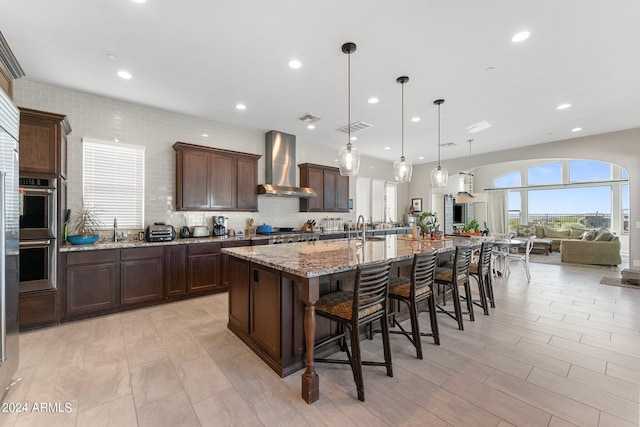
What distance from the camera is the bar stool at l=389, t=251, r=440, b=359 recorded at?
251 cm

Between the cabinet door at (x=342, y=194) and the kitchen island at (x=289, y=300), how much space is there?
4113 millimetres

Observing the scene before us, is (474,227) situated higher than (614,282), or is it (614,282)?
(474,227)

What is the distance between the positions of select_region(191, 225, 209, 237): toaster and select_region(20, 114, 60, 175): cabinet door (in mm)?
1878

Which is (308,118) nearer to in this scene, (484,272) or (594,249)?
(484,272)

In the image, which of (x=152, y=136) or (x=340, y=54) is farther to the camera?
(x=152, y=136)

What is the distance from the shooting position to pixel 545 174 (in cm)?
1041

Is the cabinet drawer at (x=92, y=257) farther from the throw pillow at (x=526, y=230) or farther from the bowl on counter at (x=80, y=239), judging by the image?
the throw pillow at (x=526, y=230)

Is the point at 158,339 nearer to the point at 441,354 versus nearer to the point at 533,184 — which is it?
the point at 441,354

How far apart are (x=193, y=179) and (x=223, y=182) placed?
0.51 metres

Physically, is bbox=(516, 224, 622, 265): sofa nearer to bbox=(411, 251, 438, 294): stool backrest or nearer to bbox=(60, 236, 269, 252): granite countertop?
bbox=(411, 251, 438, 294): stool backrest

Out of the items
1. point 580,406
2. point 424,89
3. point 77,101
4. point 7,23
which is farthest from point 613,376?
point 77,101

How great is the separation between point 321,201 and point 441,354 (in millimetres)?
4376

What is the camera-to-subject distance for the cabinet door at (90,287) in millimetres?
3340

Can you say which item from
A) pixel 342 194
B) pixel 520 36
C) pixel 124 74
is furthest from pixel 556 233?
pixel 124 74
